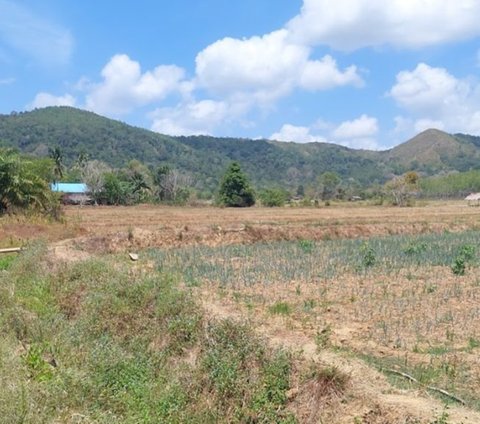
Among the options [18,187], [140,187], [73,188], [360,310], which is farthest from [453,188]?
[360,310]

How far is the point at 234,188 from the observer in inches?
2584

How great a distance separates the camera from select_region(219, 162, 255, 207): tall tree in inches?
2562

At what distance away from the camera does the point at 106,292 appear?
476 inches

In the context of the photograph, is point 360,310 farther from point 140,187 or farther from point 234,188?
point 140,187

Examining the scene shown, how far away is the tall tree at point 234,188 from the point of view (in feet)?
213

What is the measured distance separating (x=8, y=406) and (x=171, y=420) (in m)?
2.16

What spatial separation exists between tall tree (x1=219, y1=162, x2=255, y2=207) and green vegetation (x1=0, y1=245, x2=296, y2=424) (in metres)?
52.5

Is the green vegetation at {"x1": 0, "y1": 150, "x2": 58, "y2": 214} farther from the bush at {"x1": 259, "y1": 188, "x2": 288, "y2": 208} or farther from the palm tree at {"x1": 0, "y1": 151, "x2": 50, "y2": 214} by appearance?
the bush at {"x1": 259, "y1": 188, "x2": 288, "y2": 208}

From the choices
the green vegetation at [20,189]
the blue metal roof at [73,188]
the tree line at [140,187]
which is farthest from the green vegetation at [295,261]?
the blue metal roof at [73,188]

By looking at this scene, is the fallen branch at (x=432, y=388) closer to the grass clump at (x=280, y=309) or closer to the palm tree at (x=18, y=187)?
the grass clump at (x=280, y=309)

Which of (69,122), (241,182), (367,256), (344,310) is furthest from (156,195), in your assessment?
(69,122)

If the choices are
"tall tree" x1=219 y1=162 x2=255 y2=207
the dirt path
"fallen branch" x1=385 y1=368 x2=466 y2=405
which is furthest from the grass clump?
"tall tree" x1=219 y1=162 x2=255 y2=207

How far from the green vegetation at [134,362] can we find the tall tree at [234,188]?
2067 inches

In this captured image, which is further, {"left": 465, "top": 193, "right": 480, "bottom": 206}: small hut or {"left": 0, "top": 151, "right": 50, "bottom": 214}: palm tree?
{"left": 465, "top": 193, "right": 480, "bottom": 206}: small hut
